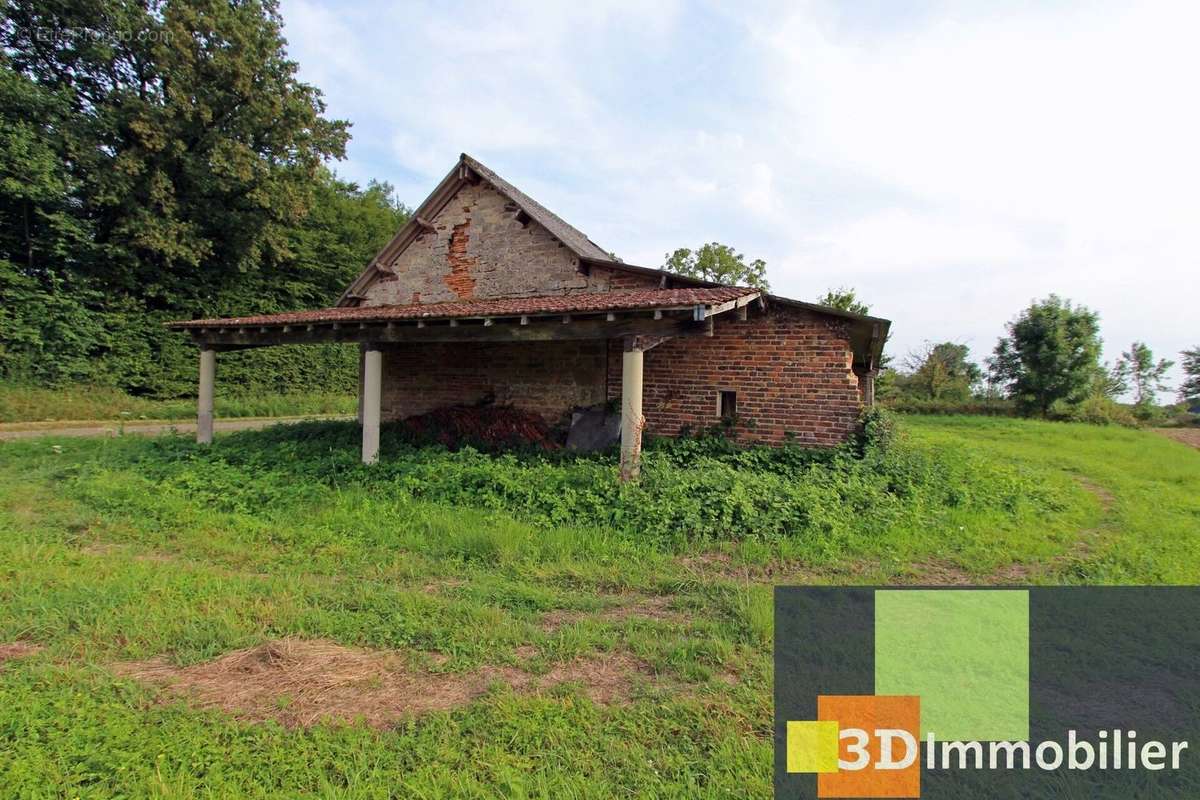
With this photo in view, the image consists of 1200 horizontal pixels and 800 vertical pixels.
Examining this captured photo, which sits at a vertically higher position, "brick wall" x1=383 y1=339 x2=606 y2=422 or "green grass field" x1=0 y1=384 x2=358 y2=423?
"brick wall" x1=383 y1=339 x2=606 y2=422

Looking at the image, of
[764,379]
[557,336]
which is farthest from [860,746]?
[764,379]

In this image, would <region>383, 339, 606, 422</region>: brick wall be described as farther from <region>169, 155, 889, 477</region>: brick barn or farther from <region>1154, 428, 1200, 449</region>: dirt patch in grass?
<region>1154, 428, 1200, 449</region>: dirt patch in grass

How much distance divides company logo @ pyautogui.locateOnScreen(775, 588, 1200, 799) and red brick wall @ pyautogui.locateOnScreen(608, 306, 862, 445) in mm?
4548

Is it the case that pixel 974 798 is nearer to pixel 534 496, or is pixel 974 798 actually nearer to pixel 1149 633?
pixel 1149 633

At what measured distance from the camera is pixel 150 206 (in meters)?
17.4

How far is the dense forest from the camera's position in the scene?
15.7 meters

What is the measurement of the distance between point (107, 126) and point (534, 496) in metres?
19.3

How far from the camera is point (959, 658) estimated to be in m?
3.17

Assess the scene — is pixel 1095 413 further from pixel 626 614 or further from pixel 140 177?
pixel 140 177

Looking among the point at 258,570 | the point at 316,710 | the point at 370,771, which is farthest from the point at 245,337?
the point at 370,771

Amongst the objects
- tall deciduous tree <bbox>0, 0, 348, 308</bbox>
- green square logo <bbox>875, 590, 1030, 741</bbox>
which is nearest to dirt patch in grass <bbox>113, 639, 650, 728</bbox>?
green square logo <bbox>875, 590, 1030, 741</bbox>

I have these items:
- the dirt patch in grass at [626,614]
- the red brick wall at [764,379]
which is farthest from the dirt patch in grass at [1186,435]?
the dirt patch in grass at [626,614]

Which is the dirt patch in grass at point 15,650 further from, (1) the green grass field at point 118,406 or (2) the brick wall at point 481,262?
(1) the green grass field at point 118,406

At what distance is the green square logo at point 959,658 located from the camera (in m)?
2.61
